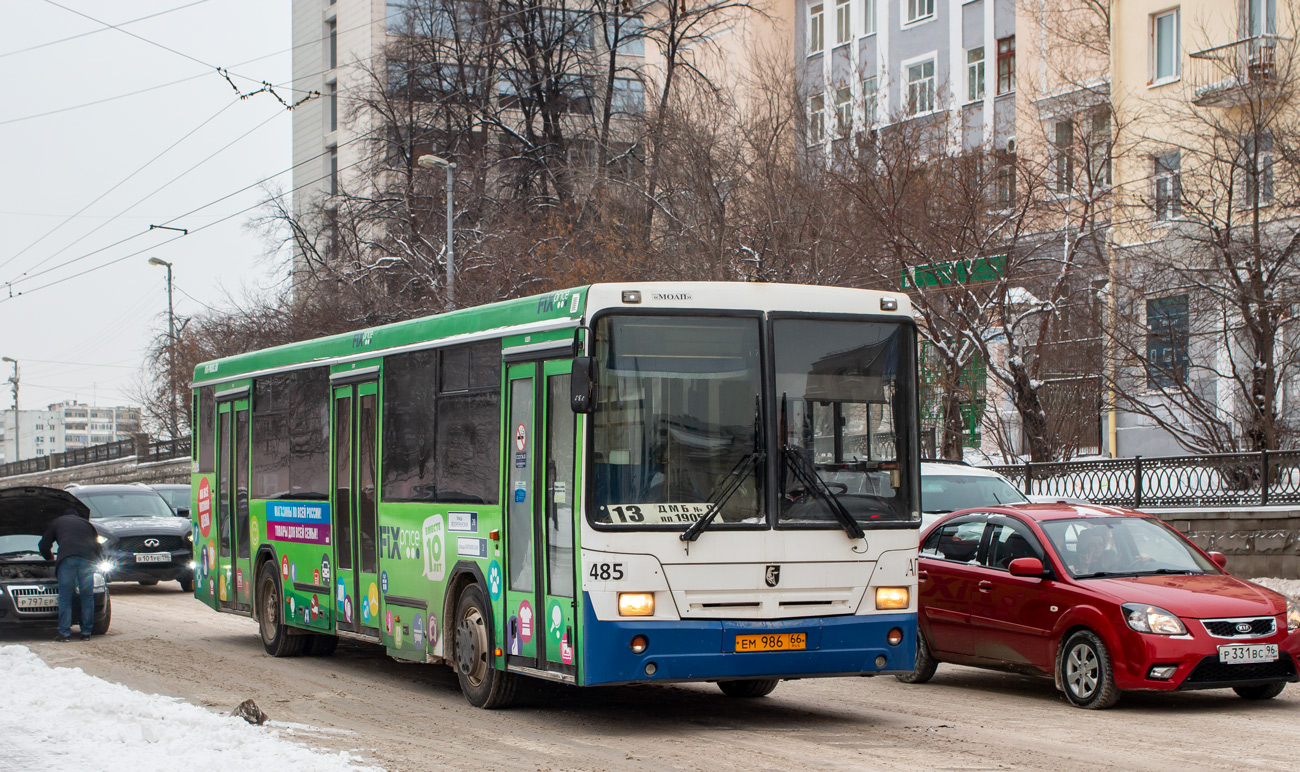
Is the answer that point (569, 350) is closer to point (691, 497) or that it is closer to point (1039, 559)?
point (691, 497)

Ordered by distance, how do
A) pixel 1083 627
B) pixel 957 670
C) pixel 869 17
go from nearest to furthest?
1. pixel 1083 627
2. pixel 957 670
3. pixel 869 17

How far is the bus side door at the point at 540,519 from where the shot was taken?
400 inches

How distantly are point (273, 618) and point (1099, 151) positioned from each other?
17.9m

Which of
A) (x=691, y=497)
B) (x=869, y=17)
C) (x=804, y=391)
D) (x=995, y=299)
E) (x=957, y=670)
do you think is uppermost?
(x=869, y=17)

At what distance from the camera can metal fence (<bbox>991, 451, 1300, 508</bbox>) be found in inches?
835

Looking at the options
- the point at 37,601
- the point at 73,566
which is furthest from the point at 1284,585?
the point at 37,601

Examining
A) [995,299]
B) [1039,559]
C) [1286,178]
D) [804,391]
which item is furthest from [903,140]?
[804,391]

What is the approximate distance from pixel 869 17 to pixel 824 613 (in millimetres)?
41679

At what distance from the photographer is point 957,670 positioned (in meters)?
14.9

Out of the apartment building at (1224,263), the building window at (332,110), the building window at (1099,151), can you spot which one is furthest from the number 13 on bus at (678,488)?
the building window at (332,110)

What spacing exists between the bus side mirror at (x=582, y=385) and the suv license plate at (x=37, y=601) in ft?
33.9

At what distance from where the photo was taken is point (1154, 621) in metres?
11.1

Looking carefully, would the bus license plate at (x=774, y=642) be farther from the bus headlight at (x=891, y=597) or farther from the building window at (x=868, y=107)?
the building window at (x=868, y=107)

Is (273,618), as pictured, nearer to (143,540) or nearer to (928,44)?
(143,540)
